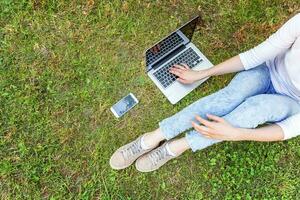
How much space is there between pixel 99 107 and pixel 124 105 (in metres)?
0.19

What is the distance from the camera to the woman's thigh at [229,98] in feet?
9.27

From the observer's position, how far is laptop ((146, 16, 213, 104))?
329cm

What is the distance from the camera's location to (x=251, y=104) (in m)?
2.74

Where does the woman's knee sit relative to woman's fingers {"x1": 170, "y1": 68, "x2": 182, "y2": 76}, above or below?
below

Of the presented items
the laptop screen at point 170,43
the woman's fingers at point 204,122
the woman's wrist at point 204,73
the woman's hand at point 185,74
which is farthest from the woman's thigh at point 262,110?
the laptop screen at point 170,43

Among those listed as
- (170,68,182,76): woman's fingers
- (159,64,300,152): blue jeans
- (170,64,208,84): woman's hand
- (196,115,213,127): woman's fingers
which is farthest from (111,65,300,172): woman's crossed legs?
(170,68,182,76): woman's fingers

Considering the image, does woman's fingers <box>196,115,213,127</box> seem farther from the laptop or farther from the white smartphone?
the white smartphone

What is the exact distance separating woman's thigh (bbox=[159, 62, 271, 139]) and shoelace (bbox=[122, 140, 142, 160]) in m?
0.39

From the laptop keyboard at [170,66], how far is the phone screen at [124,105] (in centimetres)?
27

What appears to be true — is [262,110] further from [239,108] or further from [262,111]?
[239,108]

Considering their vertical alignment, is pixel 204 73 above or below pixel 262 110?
above

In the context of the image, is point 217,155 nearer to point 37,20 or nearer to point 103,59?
point 103,59

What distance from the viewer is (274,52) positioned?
268 centimetres

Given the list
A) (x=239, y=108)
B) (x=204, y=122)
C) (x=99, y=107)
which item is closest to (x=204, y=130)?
(x=204, y=122)
